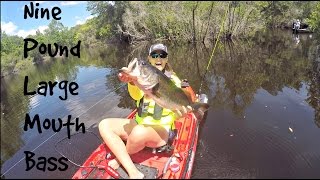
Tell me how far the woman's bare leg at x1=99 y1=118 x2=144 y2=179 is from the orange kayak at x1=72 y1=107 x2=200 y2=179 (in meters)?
0.22

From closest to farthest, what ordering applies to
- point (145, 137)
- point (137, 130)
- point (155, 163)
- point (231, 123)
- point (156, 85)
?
point (156, 85) < point (137, 130) < point (145, 137) < point (155, 163) < point (231, 123)

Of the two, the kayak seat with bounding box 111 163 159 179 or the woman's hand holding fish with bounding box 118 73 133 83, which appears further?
the kayak seat with bounding box 111 163 159 179

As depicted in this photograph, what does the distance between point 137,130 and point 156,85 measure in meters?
0.79

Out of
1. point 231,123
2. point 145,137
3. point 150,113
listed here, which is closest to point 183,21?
point 231,123

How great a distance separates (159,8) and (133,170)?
3421 cm

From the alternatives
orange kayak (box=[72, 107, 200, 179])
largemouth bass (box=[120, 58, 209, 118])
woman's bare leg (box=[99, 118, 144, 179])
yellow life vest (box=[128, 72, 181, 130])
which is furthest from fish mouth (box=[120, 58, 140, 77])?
orange kayak (box=[72, 107, 200, 179])

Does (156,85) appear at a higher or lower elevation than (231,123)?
higher

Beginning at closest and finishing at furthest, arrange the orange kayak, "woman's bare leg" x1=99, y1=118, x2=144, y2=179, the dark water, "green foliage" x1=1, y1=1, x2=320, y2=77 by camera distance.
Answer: "woman's bare leg" x1=99, y1=118, x2=144, y2=179 < the orange kayak < the dark water < "green foliage" x1=1, y1=1, x2=320, y2=77

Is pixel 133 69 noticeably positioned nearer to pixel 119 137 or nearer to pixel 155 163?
pixel 119 137

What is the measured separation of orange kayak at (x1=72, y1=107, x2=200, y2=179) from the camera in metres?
4.86

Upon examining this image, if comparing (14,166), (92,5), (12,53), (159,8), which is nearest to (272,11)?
(159,8)

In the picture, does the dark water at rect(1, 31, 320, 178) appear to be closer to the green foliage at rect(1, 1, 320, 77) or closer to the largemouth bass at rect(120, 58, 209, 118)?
the largemouth bass at rect(120, 58, 209, 118)

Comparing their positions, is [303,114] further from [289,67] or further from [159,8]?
[159,8]

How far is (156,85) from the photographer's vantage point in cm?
454
